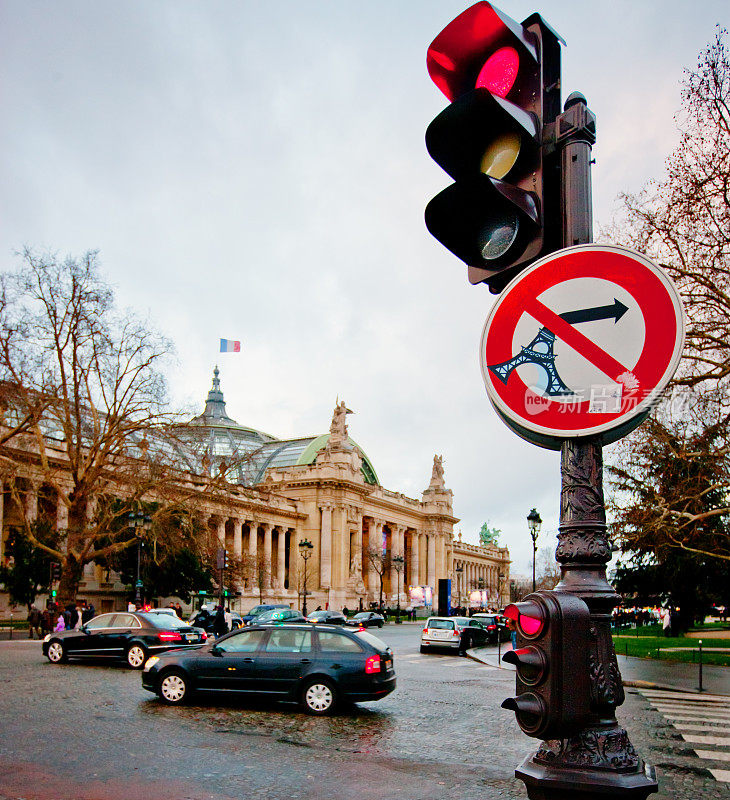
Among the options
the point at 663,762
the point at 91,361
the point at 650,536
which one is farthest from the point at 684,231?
the point at 91,361

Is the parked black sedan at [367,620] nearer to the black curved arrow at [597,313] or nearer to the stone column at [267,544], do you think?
the stone column at [267,544]

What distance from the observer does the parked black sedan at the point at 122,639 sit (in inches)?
906

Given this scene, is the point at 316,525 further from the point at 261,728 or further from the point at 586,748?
the point at 586,748

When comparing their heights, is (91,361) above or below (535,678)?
above

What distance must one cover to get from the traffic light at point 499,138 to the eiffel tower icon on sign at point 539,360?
39 cm

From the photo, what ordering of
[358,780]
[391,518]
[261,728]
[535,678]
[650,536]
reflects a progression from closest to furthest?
[535,678] → [358,780] → [261,728] → [650,536] → [391,518]

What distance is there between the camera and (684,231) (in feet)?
80.6

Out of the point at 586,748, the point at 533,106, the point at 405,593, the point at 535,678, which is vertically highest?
the point at 533,106

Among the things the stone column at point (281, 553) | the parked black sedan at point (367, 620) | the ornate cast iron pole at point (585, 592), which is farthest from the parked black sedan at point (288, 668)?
the stone column at point (281, 553)

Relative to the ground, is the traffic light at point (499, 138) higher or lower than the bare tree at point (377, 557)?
higher

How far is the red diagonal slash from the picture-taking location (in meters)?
2.91

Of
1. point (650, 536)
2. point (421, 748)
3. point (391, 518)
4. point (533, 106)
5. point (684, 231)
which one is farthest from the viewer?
point (391, 518)

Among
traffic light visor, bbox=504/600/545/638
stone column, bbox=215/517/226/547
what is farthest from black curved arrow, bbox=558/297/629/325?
stone column, bbox=215/517/226/547

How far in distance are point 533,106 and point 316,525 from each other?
3720 inches
